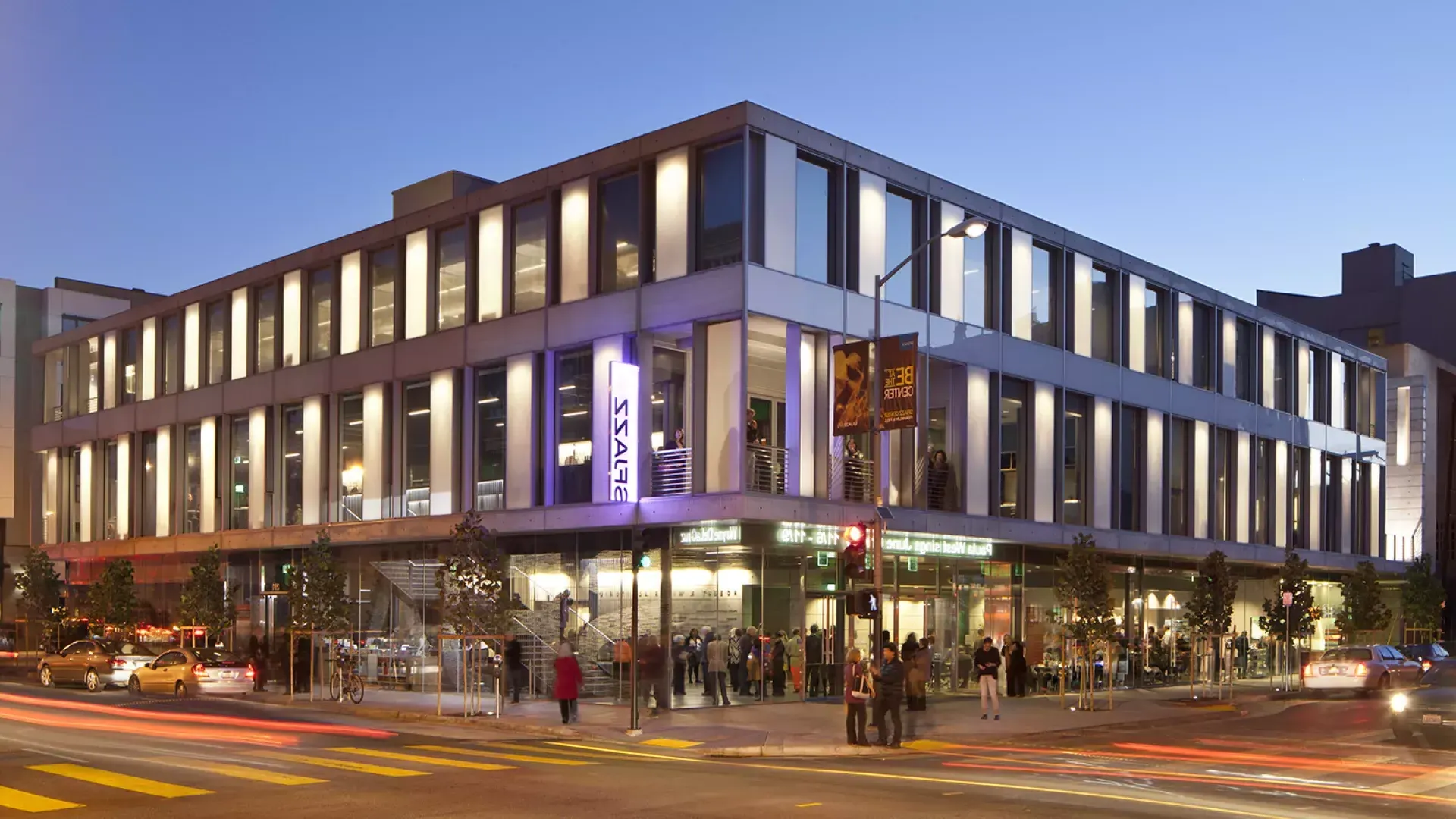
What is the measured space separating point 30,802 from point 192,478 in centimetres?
3826

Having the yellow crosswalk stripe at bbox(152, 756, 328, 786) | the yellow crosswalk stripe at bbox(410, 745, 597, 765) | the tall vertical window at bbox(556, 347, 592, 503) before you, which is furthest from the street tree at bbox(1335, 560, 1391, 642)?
the yellow crosswalk stripe at bbox(152, 756, 328, 786)

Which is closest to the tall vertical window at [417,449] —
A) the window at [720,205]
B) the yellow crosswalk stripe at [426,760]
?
the window at [720,205]

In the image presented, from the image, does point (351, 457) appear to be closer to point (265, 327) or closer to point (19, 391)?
point (265, 327)

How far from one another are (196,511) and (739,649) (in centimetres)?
2662

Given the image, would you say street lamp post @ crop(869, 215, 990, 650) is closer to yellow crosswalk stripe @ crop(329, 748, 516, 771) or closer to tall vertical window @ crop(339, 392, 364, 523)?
yellow crosswalk stripe @ crop(329, 748, 516, 771)

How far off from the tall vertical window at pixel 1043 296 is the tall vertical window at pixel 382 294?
18924 millimetres

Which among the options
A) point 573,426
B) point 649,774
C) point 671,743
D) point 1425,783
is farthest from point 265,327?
point 1425,783

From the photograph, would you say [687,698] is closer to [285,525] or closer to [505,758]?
[505,758]

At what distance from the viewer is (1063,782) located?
1852 cm

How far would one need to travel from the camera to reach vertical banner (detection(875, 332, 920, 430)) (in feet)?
88.4

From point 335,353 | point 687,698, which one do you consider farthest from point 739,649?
point 335,353

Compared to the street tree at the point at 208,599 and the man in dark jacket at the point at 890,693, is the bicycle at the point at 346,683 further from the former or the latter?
the man in dark jacket at the point at 890,693

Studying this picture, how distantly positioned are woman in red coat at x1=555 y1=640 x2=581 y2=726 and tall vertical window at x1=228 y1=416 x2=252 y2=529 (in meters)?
24.3

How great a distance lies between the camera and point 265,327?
48.8 metres
